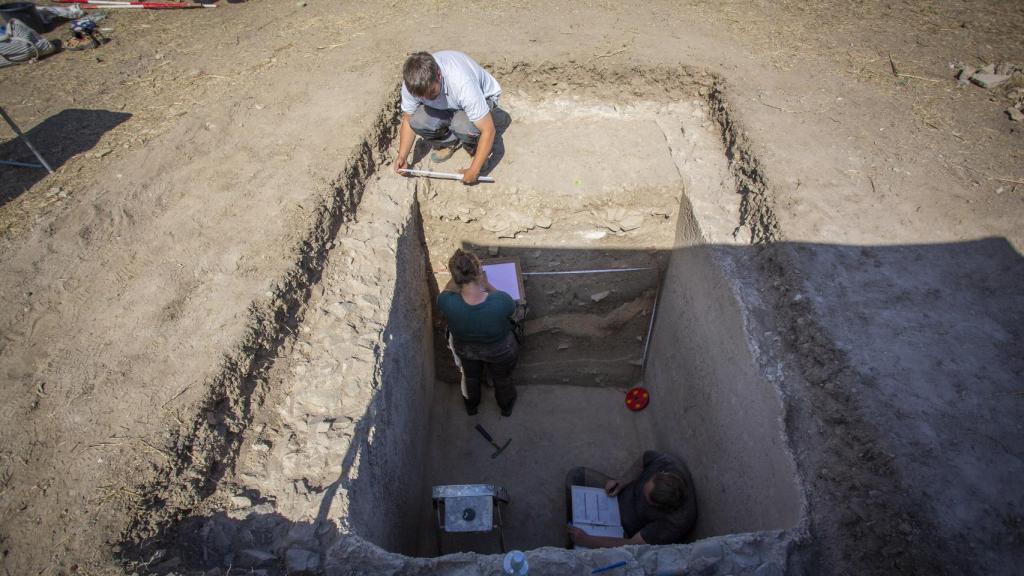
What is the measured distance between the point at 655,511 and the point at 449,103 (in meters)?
3.52

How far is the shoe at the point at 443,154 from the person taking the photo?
4793 millimetres

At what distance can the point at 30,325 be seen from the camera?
308 centimetres

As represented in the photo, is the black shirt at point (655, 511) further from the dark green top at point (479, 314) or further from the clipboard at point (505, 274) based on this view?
the clipboard at point (505, 274)

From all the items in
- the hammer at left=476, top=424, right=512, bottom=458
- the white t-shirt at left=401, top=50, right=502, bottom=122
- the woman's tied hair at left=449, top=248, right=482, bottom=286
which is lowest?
the hammer at left=476, top=424, right=512, bottom=458

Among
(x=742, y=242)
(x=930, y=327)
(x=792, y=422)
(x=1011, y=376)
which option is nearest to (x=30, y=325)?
(x=792, y=422)

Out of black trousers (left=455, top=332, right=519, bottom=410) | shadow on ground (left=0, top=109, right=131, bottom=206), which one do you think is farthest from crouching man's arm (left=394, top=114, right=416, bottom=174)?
shadow on ground (left=0, top=109, right=131, bottom=206)

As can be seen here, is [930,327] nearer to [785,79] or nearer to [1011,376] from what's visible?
[1011,376]

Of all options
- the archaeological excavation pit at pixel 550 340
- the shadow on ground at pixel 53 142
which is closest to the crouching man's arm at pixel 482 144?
the archaeological excavation pit at pixel 550 340

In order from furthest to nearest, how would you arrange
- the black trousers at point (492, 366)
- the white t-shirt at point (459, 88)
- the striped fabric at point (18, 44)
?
the striped fabric at point (18, 44) → the black trousers at point (492, 366) → the white t-shirt at point (459, 88)

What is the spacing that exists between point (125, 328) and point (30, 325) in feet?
1.95

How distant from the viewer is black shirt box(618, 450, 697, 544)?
11.6 feet

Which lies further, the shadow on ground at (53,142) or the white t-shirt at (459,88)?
the shadow on ground at (53,142)

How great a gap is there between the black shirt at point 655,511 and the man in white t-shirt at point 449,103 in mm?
2847

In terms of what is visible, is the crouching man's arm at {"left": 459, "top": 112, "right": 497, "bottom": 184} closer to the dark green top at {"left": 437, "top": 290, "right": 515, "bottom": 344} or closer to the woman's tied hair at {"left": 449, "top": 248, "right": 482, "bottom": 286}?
the woman's tied hair at {"left": 449, "top": 248, "right": 482, "bottom": 286}
